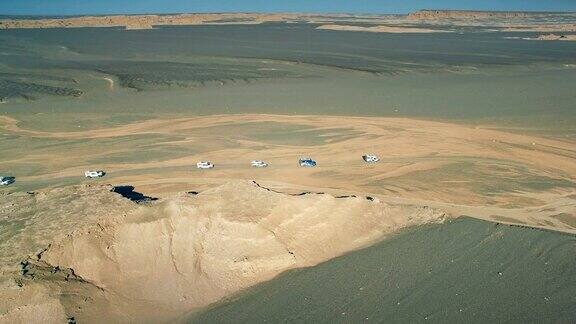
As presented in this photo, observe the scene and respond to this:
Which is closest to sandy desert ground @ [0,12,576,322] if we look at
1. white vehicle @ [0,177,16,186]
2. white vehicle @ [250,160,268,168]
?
white vehicle @ [0,177,16,186]

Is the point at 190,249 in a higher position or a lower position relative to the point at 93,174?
higher

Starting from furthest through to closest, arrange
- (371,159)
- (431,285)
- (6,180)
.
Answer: (371,159) → (6,180) → (431,285)

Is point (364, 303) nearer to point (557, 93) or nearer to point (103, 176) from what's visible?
point (103, 176)

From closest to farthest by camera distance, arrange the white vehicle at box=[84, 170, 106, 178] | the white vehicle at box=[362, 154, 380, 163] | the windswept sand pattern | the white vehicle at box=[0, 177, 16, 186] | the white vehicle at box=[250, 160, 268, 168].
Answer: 1. the windswept sand pattern
2. the white vehicle at box=[0, 177, 16, 186]
3. the white vehicle at box=[84, 170, 106, 178]
4. the white vehicle at box=[250, 160, 268, 168]
5. the white vehicle at box=[362, 154, 380, 163]

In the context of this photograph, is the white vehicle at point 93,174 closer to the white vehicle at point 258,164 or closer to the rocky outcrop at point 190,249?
the white vehicle at point 258,164

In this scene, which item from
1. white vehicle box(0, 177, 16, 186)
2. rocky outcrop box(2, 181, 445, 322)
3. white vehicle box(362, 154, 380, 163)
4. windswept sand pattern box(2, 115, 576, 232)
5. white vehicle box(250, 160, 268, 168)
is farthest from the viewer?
white vehicle box(362, 154, 380, 163)

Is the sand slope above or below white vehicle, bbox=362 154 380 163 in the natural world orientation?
below

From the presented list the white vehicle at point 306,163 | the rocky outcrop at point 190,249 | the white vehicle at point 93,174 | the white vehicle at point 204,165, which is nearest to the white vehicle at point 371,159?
the white vehicle at point 306,163

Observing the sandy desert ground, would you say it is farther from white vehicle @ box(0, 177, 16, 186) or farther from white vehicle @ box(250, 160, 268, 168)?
white vehicle @ box(250, 160, 268, 168)

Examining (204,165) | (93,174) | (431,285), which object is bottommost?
(431,285)

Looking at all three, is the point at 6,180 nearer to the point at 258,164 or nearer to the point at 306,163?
the point at 258,164

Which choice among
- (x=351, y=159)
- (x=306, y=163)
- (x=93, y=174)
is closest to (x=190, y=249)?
(x=93, y=174)
